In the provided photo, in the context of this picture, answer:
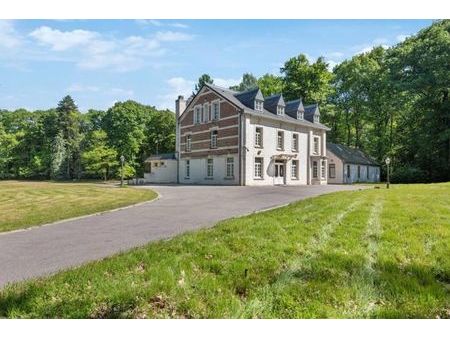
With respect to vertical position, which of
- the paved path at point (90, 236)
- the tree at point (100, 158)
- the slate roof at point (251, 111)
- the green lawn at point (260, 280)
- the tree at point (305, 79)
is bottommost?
the paved path at point (90, 236)

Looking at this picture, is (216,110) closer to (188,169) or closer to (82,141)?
(188,169)

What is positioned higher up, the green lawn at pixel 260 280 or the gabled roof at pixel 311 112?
the gabled roof at pixel 311 112

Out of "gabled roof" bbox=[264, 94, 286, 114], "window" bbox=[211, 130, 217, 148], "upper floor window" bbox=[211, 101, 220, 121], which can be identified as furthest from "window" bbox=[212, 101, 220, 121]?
"gabled roof" bbox=[264, 94, 286, 114]

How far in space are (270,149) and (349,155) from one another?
15.3 meters

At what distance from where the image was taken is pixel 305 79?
51094 millimetres

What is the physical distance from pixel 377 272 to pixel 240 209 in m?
8.83

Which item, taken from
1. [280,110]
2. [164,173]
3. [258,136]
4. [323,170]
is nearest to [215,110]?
[258,136]

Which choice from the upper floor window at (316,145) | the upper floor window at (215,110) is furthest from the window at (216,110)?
the upper floor window at (316,145)

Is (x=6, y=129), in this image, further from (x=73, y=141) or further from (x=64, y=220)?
(x=64, y=220)

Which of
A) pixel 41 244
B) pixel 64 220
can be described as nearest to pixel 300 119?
pixel 64 220

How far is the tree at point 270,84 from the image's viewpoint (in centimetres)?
5362

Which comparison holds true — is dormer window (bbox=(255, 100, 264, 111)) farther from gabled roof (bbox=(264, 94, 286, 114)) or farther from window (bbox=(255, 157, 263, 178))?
window (bbox=(255, 157, 263, 178))

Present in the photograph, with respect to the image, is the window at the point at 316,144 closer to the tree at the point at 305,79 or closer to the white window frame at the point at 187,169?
the tree at the point at 305,79

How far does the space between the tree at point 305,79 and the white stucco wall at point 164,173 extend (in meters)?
19.6
